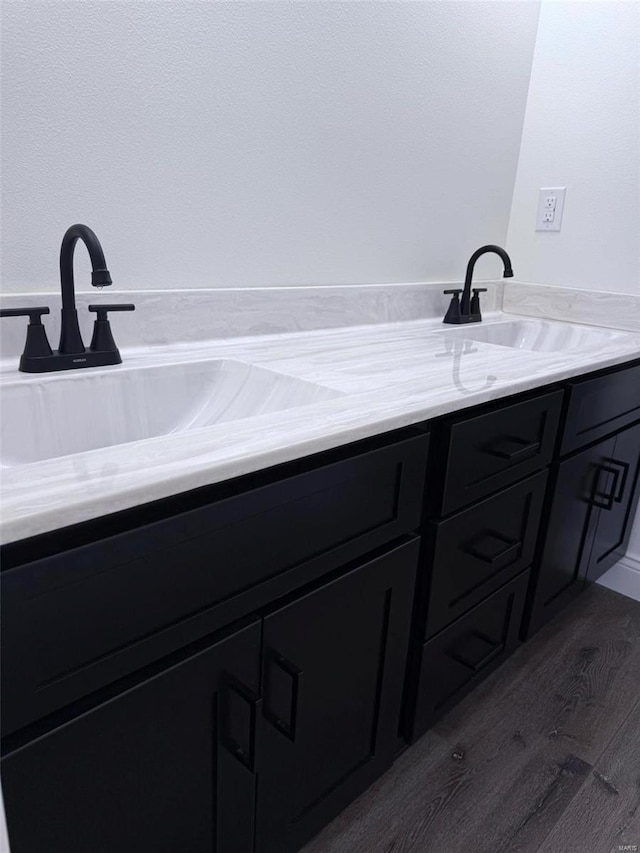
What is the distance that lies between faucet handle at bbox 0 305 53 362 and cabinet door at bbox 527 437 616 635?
100 cm

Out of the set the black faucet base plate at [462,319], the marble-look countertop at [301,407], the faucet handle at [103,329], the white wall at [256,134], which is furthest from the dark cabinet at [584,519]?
the faucet handle at [103,329]

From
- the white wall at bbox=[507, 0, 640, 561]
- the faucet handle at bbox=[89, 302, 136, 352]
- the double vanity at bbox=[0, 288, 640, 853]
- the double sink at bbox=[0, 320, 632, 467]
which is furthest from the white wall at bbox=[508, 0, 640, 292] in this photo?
the faucet handle at bbox=[89, 302, 136, 352]

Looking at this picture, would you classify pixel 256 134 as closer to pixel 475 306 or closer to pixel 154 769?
pixel 475 306

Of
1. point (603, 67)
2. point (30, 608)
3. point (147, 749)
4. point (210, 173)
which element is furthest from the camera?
point (603, 67)

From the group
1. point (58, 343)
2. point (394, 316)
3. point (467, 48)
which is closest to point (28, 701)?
point (58, 343)

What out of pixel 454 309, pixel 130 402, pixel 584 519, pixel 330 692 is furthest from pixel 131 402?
pixel 584 519

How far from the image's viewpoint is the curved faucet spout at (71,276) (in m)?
0.79

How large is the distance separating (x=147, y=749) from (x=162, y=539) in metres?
0.24

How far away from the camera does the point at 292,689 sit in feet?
2.48

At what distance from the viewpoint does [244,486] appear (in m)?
0.66

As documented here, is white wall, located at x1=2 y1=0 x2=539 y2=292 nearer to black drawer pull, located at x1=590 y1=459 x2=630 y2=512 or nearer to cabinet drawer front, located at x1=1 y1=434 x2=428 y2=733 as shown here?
cabinet drawer front, located at x1=1 y1=434 x2=428 y2=733

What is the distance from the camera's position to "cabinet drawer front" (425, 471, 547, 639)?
3.32 ft

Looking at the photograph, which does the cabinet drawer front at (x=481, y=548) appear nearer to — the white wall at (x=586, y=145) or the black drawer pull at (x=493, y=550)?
the black drawer pull at (x=493, y=550)

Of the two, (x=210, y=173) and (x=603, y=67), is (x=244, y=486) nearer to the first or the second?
(x=210, y=173)
